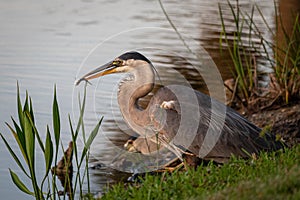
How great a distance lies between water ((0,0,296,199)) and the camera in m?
9.35

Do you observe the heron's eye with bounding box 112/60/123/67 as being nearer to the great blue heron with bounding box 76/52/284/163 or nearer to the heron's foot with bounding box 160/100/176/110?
the great blue heron with bounding box 76/52/284/163

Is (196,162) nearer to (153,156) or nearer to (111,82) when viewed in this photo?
(153,156)

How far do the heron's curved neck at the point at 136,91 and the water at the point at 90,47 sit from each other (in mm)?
666

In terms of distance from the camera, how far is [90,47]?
12812 mm

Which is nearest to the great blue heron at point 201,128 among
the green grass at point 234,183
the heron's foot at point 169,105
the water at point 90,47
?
the heron's foot at point 169,105

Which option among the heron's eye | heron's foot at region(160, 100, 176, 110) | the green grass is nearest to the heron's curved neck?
the heron's eye

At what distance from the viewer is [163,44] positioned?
1346 cm

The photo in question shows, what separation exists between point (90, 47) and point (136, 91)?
201 inches

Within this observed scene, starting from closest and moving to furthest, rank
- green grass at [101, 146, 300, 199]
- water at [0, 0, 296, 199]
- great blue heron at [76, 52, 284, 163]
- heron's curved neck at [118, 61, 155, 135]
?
green grass at [101, 146, 300, 199] → great blue heron at [76, 52, 284, 163] → heron's curved neck at [118, 61, 155, 135] → water at [0, 0, 296, 199]

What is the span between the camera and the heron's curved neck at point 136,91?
767cm

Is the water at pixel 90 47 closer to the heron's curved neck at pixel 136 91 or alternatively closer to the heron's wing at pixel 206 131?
the heron's curved neck at pixel 136 91

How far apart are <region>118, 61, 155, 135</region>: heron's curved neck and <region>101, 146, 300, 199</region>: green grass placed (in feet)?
5.39

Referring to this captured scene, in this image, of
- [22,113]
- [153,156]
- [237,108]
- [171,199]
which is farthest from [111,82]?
[171,199]

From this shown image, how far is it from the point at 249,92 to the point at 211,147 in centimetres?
248
